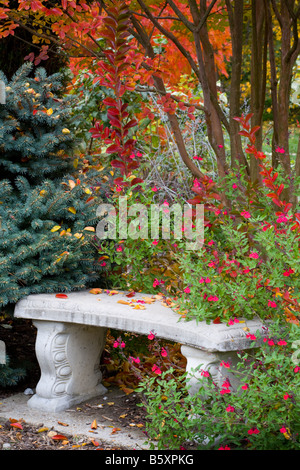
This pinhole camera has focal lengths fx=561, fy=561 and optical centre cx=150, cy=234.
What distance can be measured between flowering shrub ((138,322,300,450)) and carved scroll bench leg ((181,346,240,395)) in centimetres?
6

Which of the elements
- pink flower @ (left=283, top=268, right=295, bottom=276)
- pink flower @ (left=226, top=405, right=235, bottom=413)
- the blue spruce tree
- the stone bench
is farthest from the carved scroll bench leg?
the blue spruce tree

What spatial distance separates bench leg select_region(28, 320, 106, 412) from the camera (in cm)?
281

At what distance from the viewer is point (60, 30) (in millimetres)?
3184

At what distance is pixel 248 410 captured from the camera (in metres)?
1.90

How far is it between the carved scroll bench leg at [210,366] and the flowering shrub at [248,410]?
6cm

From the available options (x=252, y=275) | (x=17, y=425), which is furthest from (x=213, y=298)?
(x=17, y=425)

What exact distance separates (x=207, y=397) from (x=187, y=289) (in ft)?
1.46

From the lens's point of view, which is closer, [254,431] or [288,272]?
[254,431]

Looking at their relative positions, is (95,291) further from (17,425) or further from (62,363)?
(17,425)

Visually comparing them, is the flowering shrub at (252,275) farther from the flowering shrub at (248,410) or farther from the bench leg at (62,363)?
the bench leg at (62,363)

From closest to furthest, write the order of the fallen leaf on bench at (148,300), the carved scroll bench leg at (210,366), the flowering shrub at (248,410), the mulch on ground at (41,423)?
the flowering shrub at (248,410), the carved scroll bench leg at (210,366), the mulch on ground at (41,423), the fallen leaf on bench at (148,300)

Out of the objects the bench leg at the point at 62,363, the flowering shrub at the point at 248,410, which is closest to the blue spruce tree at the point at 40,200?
the bench leg at the point at 62,363

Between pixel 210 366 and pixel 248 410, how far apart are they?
34 cm

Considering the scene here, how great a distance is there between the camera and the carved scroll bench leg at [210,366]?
2207 mm
